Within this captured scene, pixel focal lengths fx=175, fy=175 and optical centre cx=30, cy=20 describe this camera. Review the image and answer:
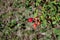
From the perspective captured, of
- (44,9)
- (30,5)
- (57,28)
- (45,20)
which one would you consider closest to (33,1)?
(30,5)

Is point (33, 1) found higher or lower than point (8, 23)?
higher

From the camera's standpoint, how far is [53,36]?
3764 millimetres

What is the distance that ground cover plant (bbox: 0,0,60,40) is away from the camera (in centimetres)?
385

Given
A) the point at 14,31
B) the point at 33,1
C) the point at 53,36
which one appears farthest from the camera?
the point at 33,1

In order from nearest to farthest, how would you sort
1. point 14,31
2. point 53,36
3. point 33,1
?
point 53,36
point 14,31
point 33,1

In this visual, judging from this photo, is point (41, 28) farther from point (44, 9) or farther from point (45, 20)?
point (44, 9)

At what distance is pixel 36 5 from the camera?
4246 millimetres

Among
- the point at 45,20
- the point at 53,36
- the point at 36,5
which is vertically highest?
the point at 36,5

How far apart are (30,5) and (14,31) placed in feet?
2.61

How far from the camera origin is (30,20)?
4.07m

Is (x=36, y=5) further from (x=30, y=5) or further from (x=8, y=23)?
(x=8, y=23)

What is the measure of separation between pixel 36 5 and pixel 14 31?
84 centimetres

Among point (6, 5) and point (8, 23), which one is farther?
point (6, 5)

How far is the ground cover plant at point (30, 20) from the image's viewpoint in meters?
3.85
